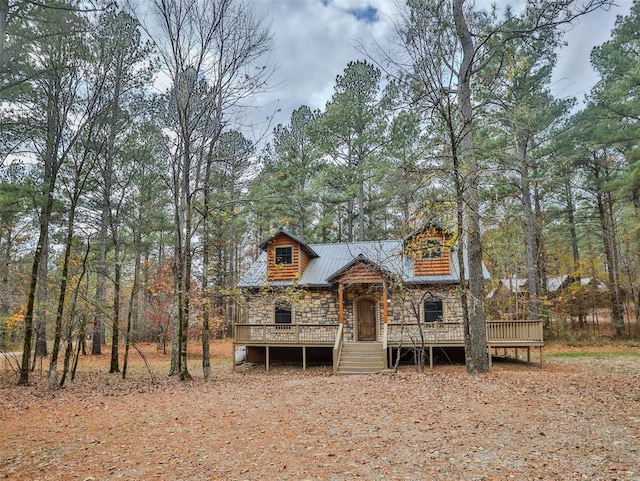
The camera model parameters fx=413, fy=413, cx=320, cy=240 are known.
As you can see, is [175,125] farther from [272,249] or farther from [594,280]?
[594,280]

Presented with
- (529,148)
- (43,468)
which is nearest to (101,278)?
(43,468)

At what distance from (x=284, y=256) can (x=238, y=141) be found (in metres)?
6.62

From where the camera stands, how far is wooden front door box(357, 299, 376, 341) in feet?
54.6

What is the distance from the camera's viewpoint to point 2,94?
9.36m

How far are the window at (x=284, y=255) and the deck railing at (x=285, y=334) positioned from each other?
279 cm

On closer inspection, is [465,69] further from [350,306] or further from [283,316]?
[283,316]

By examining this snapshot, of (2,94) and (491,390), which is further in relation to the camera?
(2,94)

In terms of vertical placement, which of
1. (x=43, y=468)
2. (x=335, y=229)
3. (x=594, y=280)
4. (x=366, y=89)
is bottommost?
(x=43, y=468)

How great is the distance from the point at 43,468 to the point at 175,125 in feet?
35.0

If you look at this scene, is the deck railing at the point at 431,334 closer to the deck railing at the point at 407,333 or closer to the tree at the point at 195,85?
the deck railing at the point at 407,333

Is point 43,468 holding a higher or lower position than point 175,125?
lower

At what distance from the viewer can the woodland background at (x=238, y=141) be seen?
10.4 m

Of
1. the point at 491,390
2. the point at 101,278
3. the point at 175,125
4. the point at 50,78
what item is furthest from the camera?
the point at 101,278

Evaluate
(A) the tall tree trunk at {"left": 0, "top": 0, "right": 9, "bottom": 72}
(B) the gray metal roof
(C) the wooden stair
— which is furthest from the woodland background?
(C) the wooden stair
